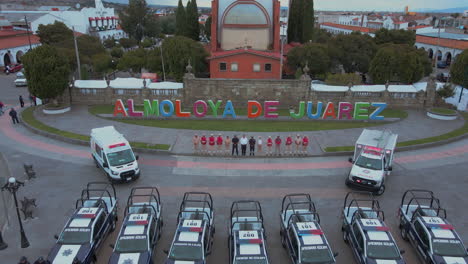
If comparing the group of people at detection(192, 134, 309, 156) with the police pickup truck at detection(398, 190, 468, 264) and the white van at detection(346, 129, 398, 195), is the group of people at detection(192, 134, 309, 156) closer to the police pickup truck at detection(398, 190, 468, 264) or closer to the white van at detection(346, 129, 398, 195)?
the white van at detection(346, 129, 398, 195)

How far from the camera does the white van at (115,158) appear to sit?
1848 cm

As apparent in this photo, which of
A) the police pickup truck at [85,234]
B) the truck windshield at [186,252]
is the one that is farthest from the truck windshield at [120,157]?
the truck windshield at [186,252]

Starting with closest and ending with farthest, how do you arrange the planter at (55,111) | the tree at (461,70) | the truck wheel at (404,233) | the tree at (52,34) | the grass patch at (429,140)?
the truck wheel at (404,233)
the grass patch at (429,140)
the planter at (55,111)
the tree at (461,70)
the tree at (52,34)

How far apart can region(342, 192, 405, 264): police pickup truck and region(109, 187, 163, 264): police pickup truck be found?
→ 7512 mm

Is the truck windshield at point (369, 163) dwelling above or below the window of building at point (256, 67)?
below

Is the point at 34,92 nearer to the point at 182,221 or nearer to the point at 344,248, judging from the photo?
the point at 182,221

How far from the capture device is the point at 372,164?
18.5 metres

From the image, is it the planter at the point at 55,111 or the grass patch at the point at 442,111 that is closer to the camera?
the grass patch at the point at 442,111

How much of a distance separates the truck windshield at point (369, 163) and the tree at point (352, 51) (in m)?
32.9

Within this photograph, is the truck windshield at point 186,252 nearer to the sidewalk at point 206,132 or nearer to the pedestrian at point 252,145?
the pedestrian at point 252,145

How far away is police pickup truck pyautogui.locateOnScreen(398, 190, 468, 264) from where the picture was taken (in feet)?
39.3

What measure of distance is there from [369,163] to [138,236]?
12.5 m

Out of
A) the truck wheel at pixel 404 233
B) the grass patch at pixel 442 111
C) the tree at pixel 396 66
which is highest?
the tree at pixel 396 66

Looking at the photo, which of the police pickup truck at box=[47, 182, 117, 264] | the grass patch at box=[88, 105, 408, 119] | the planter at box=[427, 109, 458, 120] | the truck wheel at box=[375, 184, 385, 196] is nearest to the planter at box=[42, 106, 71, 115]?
the grass patch at box=[88, 105, 408, 119]
